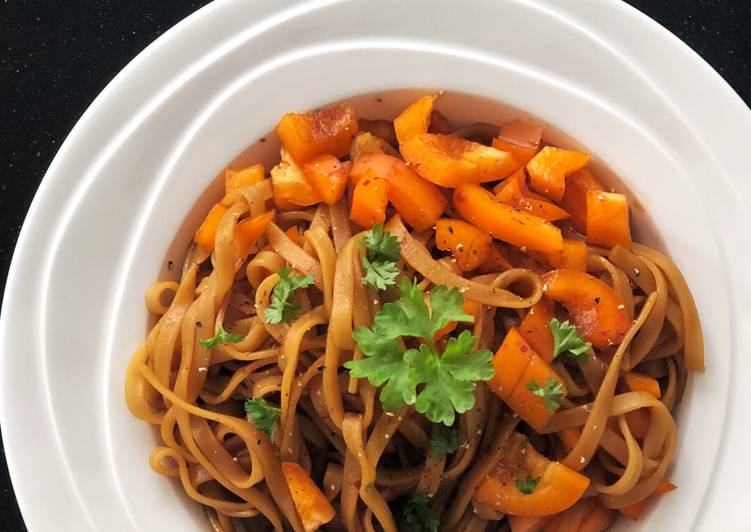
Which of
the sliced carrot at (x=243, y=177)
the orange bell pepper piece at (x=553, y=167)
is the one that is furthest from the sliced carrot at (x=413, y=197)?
the sliced carrot at (x=243, y=177)

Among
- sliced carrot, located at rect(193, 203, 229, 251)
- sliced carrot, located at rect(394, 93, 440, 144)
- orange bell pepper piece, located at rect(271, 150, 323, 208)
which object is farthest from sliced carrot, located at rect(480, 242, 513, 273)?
sliced carrot, located at rect(193, 203, 229, 251)

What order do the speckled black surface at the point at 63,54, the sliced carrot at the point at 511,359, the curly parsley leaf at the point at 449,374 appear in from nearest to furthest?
the curly parsley leaf at the point at 449,374
the sliced carrot at the point at 511,359
the speckled black surface at the point at 63,54

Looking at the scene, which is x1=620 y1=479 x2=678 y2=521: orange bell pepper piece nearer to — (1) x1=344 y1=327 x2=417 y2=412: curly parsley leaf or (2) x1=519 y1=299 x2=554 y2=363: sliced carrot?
(2) x1=519 y1=299 x2=554 y2=363: sliced carrot

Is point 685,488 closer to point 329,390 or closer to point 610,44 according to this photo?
point 329,390

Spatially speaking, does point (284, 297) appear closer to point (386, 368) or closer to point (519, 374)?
point (386, 368)

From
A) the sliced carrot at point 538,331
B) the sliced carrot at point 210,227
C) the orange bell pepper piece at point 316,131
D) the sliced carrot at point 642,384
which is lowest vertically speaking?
the sliced carrot at point 642,384

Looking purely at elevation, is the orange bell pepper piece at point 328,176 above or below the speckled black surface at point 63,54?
below

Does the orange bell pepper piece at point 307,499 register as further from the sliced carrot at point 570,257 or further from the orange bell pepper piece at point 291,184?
the sliced carrot at point 570,257

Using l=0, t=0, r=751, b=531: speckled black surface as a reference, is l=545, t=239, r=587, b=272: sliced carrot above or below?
below
